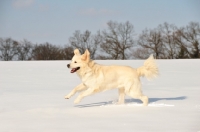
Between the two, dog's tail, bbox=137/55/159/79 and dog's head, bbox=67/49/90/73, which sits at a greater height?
dog's head, bbox=67/49/90/73

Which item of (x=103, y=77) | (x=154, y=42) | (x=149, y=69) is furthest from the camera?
(x=154, y=42)

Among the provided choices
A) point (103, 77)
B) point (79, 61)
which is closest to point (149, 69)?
point (103, 77)

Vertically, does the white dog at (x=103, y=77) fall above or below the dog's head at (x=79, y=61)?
below

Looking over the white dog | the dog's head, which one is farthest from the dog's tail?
the dog's head

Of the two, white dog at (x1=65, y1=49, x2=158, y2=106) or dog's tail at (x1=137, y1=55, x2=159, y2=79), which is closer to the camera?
white dog at (x1=65, y1=49, x2=158, y2=106)

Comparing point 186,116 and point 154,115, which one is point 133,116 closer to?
point 154,115

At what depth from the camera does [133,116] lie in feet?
17.0

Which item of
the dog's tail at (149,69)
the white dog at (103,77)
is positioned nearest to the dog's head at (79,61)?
the white dog at (103,77)

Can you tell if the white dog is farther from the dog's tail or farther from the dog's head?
the dog's tail

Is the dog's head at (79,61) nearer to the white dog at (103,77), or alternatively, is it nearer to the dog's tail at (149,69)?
the white dog at (103,77)

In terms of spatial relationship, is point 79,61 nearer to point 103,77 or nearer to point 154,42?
point 103,77

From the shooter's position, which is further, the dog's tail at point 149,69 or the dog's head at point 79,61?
the dog's tail at point 149,69

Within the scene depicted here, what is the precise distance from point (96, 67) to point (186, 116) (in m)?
2.27

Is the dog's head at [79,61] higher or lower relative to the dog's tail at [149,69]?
higher
